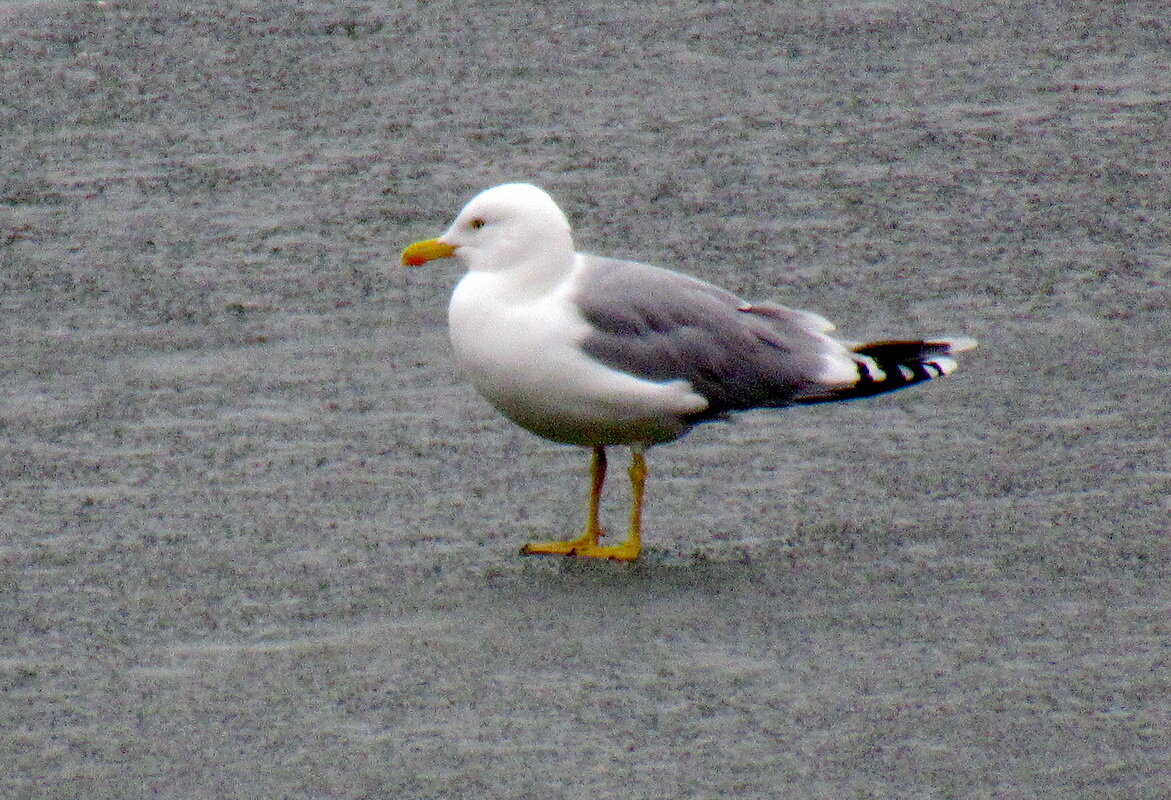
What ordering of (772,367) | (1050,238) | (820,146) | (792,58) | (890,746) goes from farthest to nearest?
(792,58)
(820,146)
(1050,238)
(772,367)
(890,746)

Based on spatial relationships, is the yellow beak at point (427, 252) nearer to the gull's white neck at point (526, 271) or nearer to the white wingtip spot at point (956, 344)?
the gull's white neck at point (526, 271)

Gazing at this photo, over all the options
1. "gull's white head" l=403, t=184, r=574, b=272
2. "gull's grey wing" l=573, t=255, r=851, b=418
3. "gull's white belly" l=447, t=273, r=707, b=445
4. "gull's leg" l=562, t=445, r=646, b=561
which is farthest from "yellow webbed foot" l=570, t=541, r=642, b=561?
"gull's white head" l=403, t=184, r=574, b=272

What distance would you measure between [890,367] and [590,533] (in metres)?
1.08

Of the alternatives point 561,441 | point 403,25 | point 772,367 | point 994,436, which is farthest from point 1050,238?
point 403,25

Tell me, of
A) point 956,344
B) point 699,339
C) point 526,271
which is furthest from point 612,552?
point 956,344

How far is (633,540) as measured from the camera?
5699 millimetres

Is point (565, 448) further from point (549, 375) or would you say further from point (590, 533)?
point (549, 375)

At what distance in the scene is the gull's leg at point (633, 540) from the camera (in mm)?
5664

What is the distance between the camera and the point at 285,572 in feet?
17.9

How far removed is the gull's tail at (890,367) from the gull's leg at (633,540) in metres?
0.63

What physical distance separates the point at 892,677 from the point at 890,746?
373 millimetres

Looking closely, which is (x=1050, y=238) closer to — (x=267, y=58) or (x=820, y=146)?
(x=820, y=146)

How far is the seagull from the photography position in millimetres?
5668

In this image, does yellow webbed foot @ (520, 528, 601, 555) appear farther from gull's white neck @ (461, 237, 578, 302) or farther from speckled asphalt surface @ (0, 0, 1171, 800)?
gull's white neck @ (461, 237, 578, 302)
